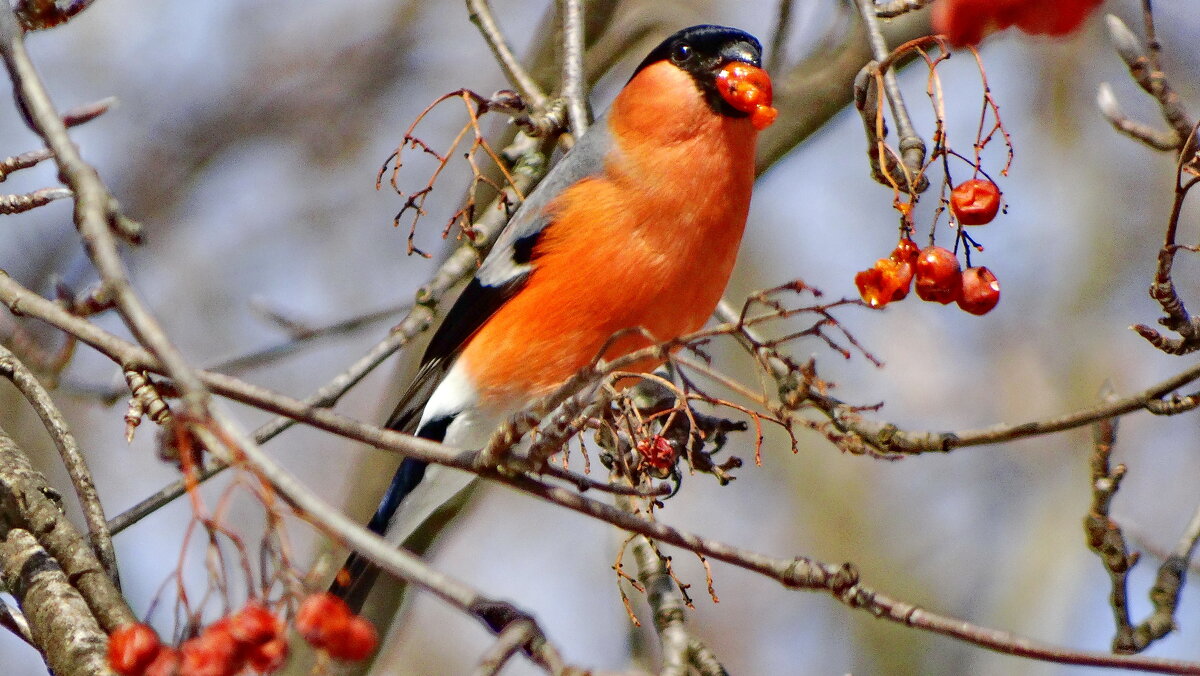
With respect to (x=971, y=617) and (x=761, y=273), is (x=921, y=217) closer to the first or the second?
(x=761, y=273)

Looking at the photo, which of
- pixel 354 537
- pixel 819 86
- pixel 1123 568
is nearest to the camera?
pixel 354 537

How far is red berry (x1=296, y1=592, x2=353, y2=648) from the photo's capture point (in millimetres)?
1357

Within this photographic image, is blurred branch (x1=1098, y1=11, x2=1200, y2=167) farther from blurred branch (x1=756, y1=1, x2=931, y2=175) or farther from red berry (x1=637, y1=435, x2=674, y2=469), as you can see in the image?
blurred branch (x1=756, y1=1, x2=931, y2=175)

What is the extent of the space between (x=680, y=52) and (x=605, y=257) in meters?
0.66

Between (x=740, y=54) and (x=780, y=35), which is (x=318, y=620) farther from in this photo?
(x=780, y=35)

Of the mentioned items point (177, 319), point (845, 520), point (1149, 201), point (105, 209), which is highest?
point (105, 209)

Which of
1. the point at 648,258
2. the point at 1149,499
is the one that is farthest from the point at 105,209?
the point at 1149,499

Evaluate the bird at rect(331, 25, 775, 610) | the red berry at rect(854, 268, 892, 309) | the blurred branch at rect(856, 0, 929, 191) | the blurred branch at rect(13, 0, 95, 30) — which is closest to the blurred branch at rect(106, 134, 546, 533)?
the bird at rect(331, 25, 775, 610)

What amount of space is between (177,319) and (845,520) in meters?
3.97

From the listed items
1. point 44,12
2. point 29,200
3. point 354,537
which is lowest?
point 354,537

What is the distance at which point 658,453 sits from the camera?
2258 millimetres

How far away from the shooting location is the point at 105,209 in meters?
1.18

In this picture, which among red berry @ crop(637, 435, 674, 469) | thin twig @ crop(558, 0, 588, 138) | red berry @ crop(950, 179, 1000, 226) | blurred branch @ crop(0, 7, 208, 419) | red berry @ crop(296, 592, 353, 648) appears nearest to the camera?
blurred branch @ crop(0, 7, 208, 419)

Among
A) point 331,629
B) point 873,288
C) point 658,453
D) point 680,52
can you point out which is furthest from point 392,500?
point 331,629
